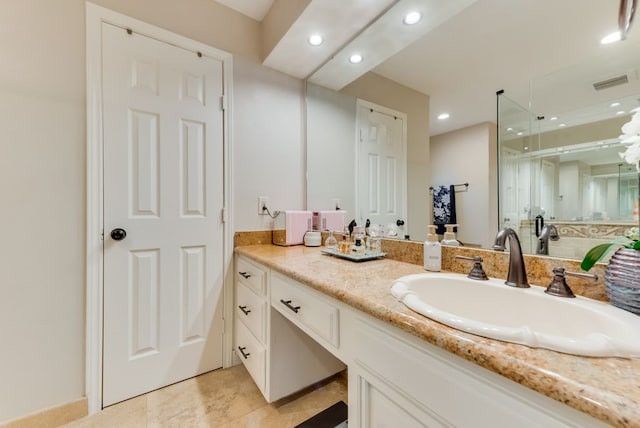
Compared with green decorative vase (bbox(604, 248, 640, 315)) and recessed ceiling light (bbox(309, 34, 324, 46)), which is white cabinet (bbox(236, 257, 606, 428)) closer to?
green decorative vase (bbox(604, 248, 640, 315))

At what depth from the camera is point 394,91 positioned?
4.91 ft

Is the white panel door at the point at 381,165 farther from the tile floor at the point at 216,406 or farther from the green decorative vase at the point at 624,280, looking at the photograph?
the tile floor at the point at 216,406

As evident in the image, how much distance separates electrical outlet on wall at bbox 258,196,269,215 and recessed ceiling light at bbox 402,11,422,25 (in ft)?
4.30

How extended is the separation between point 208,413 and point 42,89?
5.83ft

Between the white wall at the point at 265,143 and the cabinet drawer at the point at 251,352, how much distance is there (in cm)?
67

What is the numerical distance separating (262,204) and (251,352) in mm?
935

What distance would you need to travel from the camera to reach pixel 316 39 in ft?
5.21

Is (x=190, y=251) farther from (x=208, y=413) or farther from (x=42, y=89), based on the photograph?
(x=42, y=89)

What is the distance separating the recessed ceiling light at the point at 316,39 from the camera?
1.56 meters

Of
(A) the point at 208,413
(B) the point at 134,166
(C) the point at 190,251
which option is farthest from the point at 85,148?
(A) the point at 208,413

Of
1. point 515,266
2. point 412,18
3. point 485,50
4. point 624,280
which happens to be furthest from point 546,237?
point 412,18

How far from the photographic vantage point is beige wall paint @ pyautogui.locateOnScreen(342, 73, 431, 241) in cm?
125

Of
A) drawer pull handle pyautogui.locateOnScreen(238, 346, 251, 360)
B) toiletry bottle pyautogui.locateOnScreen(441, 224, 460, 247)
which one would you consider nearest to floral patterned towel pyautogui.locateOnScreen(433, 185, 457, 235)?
toiletry bottle pyautogui.locateOnScreen(441, 224, 460, 247)

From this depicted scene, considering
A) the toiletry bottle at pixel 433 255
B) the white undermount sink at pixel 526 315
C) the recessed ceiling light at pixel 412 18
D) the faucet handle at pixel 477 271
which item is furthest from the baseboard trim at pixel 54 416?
the recessed ceiling light at pixel 412 18
